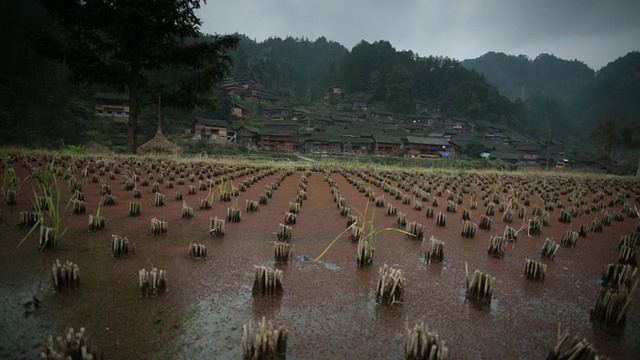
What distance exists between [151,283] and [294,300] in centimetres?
131

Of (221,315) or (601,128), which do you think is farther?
(601,128)

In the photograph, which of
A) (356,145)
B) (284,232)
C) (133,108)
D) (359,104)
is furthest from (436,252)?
(359,104)

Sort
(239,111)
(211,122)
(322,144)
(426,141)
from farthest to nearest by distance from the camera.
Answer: (239,111)
(426,141)
(322,144)
(211,122)

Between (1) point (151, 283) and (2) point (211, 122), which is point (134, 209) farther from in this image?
(2) point (211, 122)

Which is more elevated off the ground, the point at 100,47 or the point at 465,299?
the point at 100,47

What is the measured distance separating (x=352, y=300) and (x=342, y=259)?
3.84 feet

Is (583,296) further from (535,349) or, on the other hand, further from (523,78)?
(523,78)

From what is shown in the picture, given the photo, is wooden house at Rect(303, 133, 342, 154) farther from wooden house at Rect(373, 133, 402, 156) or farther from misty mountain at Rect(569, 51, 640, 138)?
misty mountain at Rect(569, 51, 640, 138)

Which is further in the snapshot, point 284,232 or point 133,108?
point 133,108

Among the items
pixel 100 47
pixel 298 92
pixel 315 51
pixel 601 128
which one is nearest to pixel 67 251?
pixel 100 47

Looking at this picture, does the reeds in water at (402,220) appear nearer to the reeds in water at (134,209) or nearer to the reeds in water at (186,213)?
the reeds in water at (186,213)

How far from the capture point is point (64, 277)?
9.28 feet

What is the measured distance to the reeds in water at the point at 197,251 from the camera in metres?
3.93

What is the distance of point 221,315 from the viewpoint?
8.68 ft
